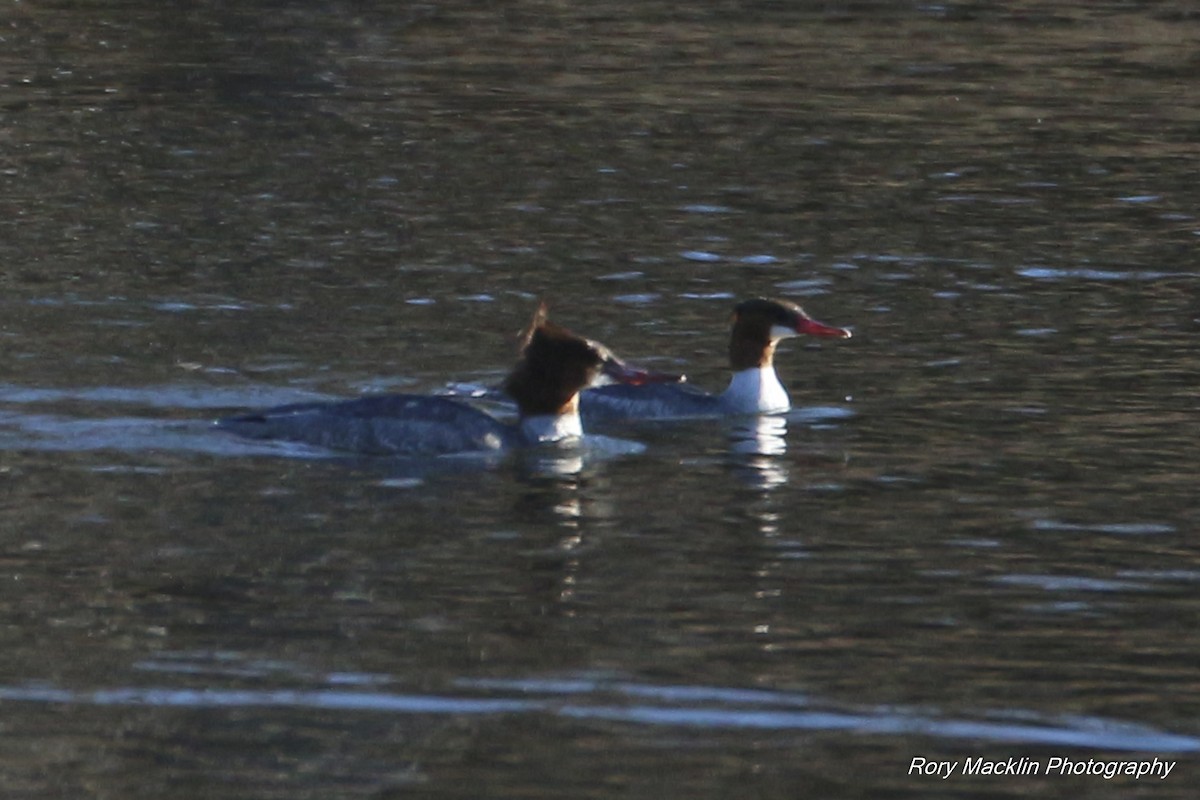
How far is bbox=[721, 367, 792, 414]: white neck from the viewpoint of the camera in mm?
16031

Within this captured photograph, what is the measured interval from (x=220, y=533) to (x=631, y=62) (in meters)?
20.4

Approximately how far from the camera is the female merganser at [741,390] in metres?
16.0

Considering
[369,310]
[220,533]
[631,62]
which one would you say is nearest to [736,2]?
[631,62]

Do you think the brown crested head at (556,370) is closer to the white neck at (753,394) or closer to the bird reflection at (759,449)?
the bird reflection at (759,449)

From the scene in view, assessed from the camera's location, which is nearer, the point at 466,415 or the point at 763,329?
the point at 466,415

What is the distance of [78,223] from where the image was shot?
70.8 ft

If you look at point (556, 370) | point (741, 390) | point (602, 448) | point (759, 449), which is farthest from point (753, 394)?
point (556, 370)

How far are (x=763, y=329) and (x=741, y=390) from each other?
615 mm

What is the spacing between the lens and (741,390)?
16078 mm

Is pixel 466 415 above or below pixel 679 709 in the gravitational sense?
below

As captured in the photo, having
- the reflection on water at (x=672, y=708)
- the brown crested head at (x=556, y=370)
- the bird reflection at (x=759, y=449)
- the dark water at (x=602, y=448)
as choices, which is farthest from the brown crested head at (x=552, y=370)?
the reflection on water at (x=672, y=708)

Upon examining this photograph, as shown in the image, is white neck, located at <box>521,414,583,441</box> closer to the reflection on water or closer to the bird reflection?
the bird reflection

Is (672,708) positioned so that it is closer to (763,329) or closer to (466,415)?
(466,415)

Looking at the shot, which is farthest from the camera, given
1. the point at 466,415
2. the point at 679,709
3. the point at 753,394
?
the point at 753,394
